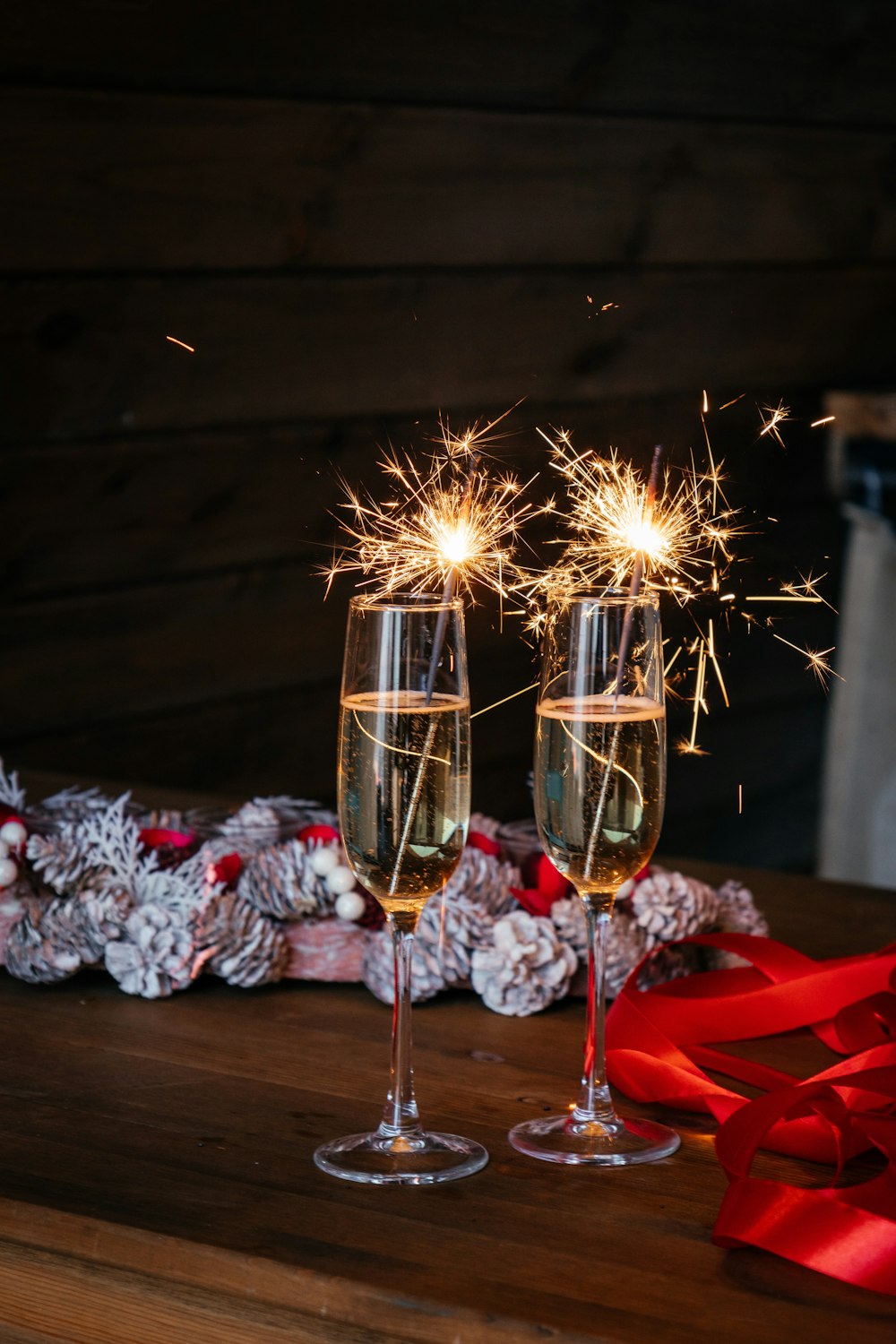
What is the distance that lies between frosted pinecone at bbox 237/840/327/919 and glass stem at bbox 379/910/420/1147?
23 centimetres

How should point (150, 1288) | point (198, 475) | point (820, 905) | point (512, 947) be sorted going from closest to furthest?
point (150, 1288) → point (512, 947) → point (820, 905) → point (198, 475)

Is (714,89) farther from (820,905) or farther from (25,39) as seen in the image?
(820,905)

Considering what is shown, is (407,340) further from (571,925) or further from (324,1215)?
(324,1215)

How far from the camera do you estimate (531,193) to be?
2414 mm

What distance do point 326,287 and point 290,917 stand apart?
1355mm

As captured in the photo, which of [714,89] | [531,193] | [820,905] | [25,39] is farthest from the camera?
[714,89]

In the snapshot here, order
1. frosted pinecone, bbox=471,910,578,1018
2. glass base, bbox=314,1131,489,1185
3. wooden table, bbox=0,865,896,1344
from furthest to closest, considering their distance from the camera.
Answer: frosted pinecone, bbox=471,910,578,1018 < glass base, bbox=314,1131,489,1185 < wooden table, bbox=0,865,896,1344

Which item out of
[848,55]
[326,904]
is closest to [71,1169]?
[326,904]

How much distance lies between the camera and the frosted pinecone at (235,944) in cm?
99

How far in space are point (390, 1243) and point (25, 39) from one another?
60.4 inches

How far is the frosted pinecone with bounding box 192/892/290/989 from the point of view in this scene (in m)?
0.99

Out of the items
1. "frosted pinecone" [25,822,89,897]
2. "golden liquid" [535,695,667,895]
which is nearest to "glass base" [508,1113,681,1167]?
"golden liquid" [535,695,667,895]

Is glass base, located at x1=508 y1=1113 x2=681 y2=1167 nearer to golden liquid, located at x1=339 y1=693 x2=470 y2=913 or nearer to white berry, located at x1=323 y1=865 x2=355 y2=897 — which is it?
golden liquid, located at x1=339 y1=693 x2=470 y2=913

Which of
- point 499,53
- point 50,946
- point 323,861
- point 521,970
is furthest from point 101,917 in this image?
point 499,53
